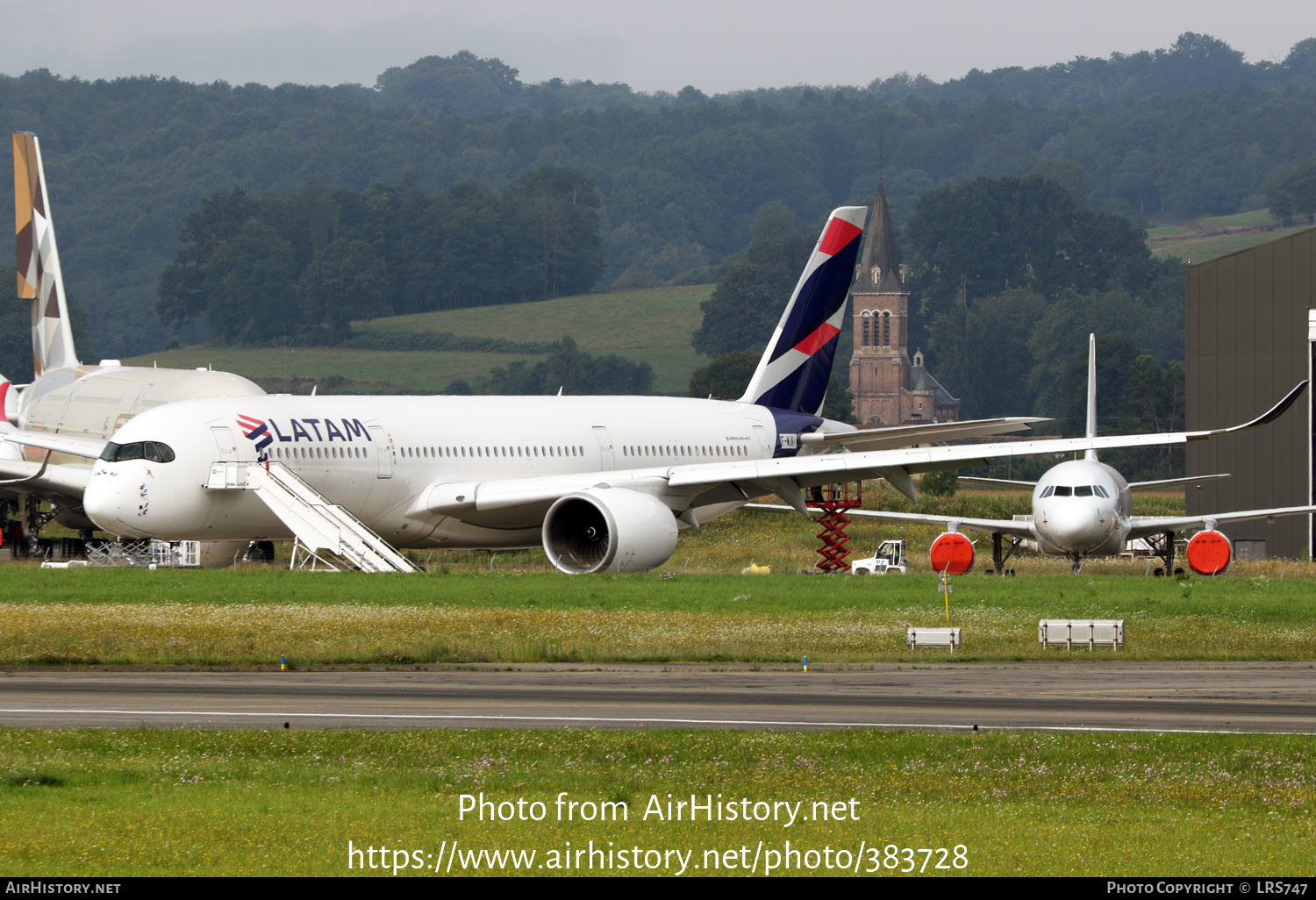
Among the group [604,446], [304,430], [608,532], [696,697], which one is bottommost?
[696,697]

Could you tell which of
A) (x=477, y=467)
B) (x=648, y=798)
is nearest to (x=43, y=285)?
(x=477, y=467)

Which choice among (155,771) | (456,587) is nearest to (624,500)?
(456,587)

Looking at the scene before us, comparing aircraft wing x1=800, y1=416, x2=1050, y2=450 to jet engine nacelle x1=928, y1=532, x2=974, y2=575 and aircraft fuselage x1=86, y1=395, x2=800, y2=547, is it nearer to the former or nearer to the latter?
jet engine nacelle x1=928, y1=532, x2=974, y2=575

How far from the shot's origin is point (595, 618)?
34.0 m

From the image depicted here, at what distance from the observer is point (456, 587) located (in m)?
38.2

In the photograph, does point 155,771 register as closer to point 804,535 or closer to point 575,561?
point 575,561

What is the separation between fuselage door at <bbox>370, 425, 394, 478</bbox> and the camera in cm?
4616

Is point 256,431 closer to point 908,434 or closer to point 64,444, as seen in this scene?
point 64,444

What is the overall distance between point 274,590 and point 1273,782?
2324 centimetres

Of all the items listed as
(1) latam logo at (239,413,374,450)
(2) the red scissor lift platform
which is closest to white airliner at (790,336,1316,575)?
(2) the red scissor lift platform

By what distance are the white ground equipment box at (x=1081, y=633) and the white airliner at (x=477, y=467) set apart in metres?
9.18

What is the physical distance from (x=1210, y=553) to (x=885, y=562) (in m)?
11.9

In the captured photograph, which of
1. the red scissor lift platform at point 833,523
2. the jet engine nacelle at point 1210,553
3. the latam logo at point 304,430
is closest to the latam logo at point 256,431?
the latam logo at point 304,430

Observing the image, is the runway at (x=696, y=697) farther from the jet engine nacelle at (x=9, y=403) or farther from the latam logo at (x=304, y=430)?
the jet engine nacelle at (x=9, y=403)
